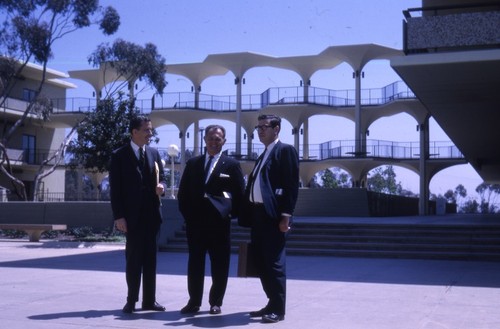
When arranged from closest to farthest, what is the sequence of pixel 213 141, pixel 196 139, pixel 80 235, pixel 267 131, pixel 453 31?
pixel 267 131 → pixel 213 141 → pixel 453 31 → pixel 80 235 → pixel 196 139

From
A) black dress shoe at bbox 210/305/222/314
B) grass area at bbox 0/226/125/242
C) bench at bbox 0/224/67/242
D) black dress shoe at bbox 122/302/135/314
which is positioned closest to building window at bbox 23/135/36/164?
grass area at bbox 0/226/125/242

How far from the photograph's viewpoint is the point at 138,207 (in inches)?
275

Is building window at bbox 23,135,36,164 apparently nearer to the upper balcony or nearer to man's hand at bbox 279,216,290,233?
the upper balcony

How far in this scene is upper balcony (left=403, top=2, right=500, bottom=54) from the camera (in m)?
12.7

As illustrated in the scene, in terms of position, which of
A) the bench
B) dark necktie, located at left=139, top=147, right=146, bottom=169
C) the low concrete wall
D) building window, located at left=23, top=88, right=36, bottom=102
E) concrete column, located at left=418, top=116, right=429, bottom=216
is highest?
building window, located at left=23, top=88, right=36, bottom=102

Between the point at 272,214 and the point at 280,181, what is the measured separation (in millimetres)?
341

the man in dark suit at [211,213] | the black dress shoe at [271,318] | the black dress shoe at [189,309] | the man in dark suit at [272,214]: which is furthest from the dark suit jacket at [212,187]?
the black dress shoe at [271,318]

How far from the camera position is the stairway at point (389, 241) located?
46.3 ft

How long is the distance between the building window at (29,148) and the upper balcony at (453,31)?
36446 mm

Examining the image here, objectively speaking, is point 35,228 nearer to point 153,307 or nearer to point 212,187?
point 153,307

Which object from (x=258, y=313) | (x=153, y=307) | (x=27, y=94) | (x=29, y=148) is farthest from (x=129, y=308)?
(x=29, y=148)

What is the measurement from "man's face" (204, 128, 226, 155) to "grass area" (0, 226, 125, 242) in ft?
43.6

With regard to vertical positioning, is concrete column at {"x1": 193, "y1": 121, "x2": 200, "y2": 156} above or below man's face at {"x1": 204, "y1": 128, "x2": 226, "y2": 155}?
above

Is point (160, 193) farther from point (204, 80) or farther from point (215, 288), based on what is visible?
point (204, 80)
